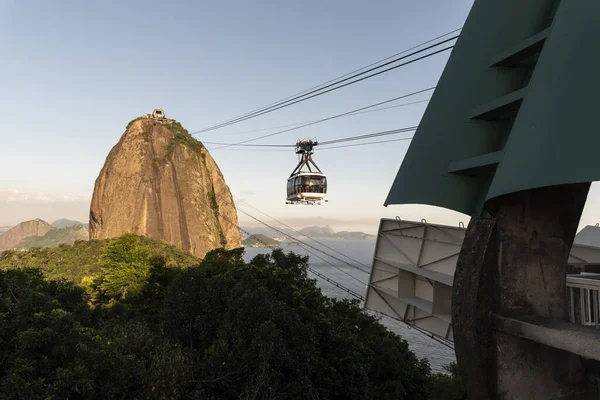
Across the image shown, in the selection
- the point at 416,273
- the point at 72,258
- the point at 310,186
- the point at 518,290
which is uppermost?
the point at 310,186

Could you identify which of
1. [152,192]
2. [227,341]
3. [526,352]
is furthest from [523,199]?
[152,192]

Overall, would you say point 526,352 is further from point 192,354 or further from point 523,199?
point 192,354

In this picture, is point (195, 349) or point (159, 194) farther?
point (159, 194)

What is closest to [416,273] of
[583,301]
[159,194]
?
[583,301]

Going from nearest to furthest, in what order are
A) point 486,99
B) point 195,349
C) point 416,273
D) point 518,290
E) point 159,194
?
point 518,290
point 486,99
point 416,273
point 195,349
point 159,194

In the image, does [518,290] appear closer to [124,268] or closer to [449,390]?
[449,390]

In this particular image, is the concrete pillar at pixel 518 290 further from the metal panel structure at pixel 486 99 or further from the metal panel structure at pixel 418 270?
the metal panel structure at pixel 418 270

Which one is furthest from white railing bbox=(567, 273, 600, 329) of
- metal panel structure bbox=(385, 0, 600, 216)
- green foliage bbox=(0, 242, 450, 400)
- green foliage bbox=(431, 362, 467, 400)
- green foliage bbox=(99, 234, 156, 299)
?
green foliage bbox=(99, 234, 156, 299)
